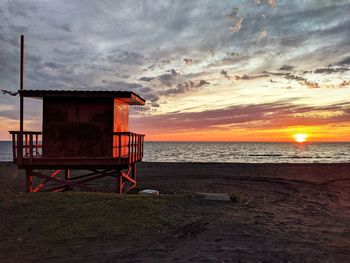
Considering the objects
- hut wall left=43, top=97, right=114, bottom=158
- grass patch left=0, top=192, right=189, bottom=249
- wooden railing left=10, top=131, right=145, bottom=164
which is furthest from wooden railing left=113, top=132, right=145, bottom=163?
grass patch left=0, top=192, right=189, bottom=249

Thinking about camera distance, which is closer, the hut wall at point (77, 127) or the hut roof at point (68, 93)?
the hut roof at point (68, 93)

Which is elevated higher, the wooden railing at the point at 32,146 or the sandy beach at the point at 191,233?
the wooden railing at the point at 32,146

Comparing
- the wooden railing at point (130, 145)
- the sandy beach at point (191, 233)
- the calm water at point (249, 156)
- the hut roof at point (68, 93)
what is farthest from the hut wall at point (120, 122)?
the calm water at point (249, 156)

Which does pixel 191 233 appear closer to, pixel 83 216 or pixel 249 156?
pixel 83 216

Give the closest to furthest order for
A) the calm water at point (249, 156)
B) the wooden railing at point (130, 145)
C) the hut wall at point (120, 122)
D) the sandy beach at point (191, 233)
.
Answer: the sandy beach at point (191, 233) < the wooden railing at point (130, 145) < the hut wall at point (120, 122) < the calm water at point (249, 156)

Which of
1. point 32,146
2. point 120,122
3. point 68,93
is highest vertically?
point 68,93

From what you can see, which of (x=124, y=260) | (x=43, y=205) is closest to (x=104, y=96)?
(x=43, y=205)

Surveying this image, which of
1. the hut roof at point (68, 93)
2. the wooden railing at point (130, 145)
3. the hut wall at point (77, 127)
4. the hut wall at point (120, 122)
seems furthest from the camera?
the hut wall at point (120, 122)

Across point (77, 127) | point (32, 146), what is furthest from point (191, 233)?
point (32, 146)

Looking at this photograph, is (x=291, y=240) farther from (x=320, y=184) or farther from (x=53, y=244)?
(x=320, y=184)

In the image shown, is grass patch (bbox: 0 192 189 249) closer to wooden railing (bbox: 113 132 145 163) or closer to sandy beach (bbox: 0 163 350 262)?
sandy beach (bbox: 0 163 350 262)

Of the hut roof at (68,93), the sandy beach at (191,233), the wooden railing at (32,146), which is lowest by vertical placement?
the sandy beach at (191,233)

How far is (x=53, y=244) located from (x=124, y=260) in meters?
2.23

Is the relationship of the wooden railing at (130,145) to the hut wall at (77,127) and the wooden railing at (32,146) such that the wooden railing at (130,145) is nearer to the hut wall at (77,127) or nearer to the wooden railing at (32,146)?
the wooden railing at (32,146)
